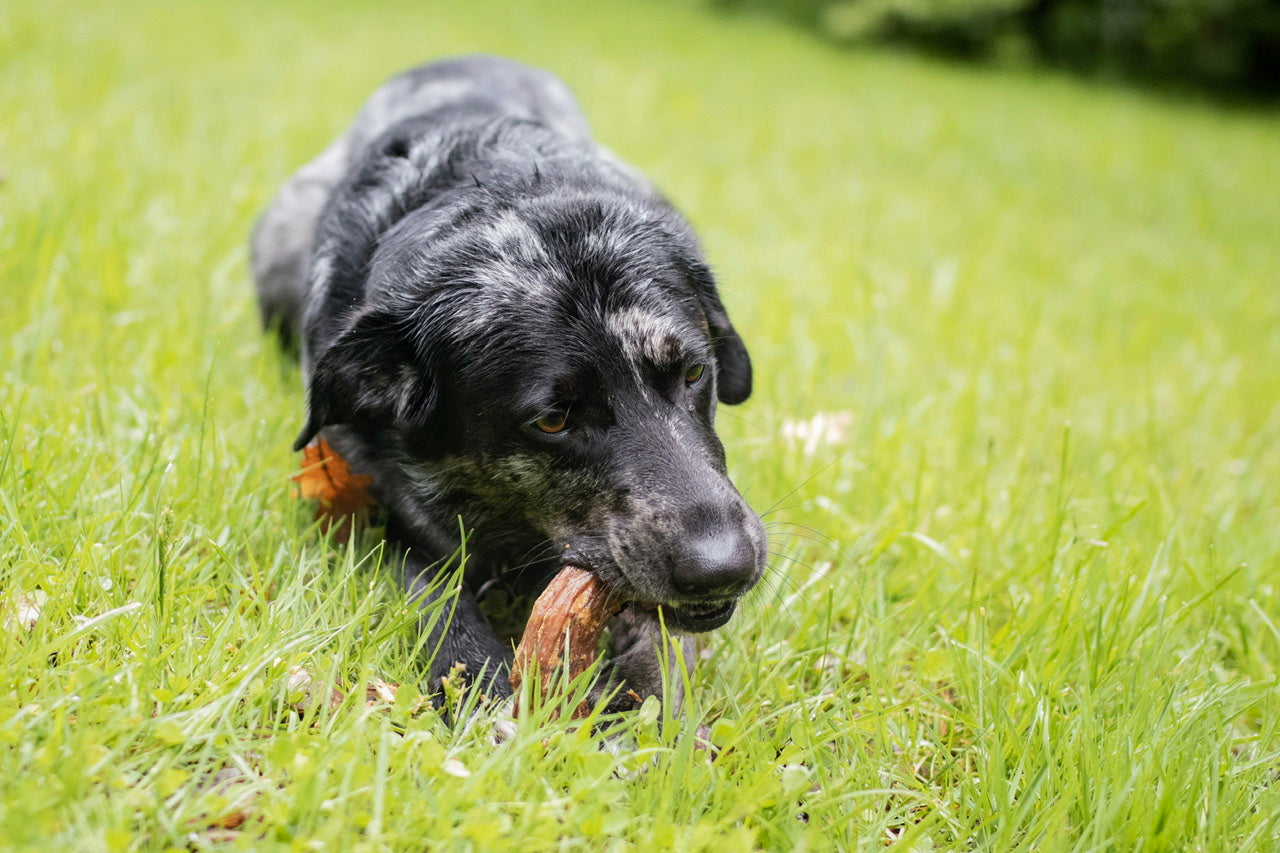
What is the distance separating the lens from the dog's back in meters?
4.46

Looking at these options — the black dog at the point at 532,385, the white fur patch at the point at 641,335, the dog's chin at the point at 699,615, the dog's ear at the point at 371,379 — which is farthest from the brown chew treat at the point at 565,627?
the dog's ear at the point at 371,379

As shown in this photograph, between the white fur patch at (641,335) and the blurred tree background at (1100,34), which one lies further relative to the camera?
the blurred tree background at (1100,34)

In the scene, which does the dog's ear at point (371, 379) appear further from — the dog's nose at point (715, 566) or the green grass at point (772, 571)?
the dog's nose at point (715, 566)

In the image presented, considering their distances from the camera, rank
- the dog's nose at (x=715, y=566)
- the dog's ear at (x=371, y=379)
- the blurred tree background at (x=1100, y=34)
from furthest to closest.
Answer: the blurred tree background at (x=1100, y=34) → the dog's ear at (x=371, y=379) → the dog's nose at (x=715, y=566)

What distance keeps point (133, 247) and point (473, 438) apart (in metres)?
2.98

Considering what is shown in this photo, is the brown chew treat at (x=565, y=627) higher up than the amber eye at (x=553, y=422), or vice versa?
the amber eye at (x=553, y=422)

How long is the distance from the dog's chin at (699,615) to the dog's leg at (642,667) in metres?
0.04

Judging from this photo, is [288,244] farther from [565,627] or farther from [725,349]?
[565,627]

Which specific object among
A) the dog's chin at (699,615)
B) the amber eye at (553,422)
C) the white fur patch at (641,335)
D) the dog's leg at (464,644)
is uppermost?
the white fur patch at (641,335)

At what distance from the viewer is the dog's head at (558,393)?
8.33 feet

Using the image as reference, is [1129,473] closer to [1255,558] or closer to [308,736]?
[1255,558]

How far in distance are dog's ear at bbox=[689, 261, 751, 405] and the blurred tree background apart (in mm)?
19878

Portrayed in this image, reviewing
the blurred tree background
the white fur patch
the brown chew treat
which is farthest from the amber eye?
the blurred tree background

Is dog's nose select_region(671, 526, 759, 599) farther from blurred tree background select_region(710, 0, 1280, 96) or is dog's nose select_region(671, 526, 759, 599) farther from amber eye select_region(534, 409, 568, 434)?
blurred tree background select_region(710, 0, 1280, 96)
